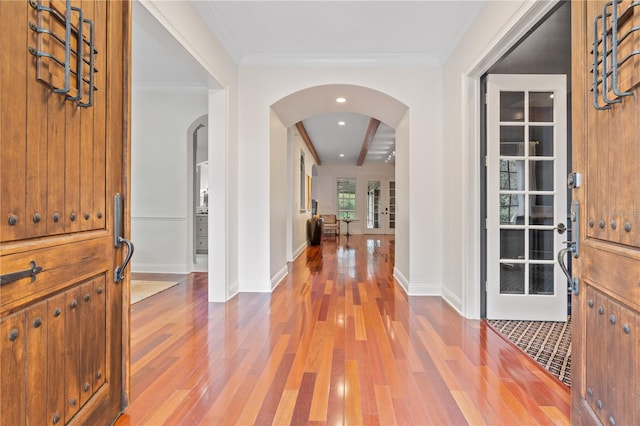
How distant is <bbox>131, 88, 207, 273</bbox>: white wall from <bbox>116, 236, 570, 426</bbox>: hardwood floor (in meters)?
1.71

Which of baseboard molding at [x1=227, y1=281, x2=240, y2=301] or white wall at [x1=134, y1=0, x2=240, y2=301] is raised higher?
white wall at [x1=134, y1=0, x2=240, y2=301]

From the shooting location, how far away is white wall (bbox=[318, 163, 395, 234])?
13242mm

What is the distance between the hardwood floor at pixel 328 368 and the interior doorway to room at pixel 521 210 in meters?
0.57

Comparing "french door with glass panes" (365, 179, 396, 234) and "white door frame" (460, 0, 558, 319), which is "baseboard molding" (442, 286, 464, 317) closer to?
"white door frame" (460, 0, 558, 319)

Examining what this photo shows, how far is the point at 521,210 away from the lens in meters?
3.03

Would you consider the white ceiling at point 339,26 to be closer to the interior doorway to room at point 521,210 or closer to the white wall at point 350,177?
the interior doorway to room at point 521,210

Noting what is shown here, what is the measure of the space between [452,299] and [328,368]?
1922mm

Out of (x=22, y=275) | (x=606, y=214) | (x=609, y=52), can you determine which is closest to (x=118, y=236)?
(x=22, y=275)

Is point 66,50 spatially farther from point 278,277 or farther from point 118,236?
point 278,277

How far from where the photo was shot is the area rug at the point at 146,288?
149 inches

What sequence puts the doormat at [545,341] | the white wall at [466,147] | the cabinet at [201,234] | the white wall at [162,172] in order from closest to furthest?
the doormat at [545,341]
the white wall at [466,147]
the white wall at [162,172]
the cabinet at [201,234]

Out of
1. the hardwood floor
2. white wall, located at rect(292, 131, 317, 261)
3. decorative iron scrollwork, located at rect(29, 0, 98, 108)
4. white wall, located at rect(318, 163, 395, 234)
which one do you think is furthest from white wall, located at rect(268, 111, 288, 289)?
white wall, located at rect(318, 163, 395, 234)

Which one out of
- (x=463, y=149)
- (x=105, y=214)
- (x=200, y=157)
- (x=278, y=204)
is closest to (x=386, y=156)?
(x=200, y=157)

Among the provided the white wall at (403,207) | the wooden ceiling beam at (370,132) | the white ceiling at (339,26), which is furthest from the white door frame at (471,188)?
the wooden ceiling beam at (370,132)
